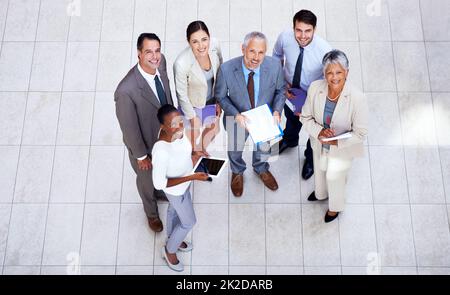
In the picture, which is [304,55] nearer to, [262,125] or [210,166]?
[262,125]

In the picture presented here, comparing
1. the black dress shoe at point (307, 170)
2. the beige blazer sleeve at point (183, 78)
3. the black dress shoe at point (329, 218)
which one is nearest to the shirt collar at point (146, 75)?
the beige blazer sleeve at point (183, 78)

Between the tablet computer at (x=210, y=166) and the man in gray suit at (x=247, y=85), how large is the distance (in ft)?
1.28

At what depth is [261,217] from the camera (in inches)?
169

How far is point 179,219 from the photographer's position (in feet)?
12.3

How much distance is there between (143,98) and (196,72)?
515 millimetres

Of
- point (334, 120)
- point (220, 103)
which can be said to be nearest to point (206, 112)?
point (220, 103)

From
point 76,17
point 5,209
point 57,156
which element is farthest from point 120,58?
point 5,209

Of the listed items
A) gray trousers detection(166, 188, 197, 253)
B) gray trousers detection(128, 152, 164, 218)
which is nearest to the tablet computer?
gray trousers detection(166, 188, 197, 253)

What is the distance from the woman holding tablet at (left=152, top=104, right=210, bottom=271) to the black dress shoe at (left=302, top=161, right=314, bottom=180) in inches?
53.1

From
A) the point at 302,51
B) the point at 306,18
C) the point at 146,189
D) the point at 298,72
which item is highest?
the point at 306,18

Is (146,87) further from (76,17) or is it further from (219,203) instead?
(76,17)
